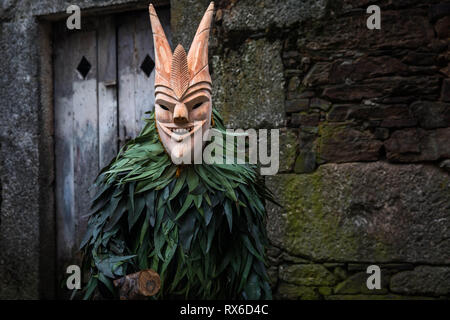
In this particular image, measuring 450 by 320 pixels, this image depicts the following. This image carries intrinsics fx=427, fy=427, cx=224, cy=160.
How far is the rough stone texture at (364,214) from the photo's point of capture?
229cm

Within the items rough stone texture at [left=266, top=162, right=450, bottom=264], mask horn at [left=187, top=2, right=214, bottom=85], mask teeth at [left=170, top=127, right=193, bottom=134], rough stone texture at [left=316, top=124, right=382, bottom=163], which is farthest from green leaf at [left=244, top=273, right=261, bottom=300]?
rough stone texture at [left=316, top=124, right=382, bottom=163]

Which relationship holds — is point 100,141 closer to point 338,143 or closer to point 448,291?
point 338,143

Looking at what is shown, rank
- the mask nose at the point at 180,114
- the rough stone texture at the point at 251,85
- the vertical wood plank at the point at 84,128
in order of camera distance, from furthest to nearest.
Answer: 1. the vertical wood plank at the point at 84,128
2. the rough stone texture at the point at 251,85
3. the mask nose at the point at 180,114

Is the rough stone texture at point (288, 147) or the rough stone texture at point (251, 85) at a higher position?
the rough stone texture at point (251, 85)

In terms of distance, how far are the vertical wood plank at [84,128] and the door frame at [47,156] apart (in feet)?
0.56

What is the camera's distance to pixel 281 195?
249cm

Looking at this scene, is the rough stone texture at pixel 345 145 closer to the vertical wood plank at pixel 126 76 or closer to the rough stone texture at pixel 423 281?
the rough stone texture at pixel 423 281

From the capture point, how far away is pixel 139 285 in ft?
4.17

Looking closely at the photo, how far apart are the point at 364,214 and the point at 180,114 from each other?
1.44 meters

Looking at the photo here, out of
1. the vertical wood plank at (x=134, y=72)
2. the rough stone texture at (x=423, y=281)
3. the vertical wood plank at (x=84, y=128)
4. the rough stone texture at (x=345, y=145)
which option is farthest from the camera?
the vertical wood plank at (x=84, y=128)

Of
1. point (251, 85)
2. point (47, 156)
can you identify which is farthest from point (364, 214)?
point (47, 156)

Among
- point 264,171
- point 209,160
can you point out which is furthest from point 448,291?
point 209,160

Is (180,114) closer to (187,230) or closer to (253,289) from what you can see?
(187,230)

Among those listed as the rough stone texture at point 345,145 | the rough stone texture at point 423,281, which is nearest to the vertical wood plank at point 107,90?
the rough stone texture at point 345,145
